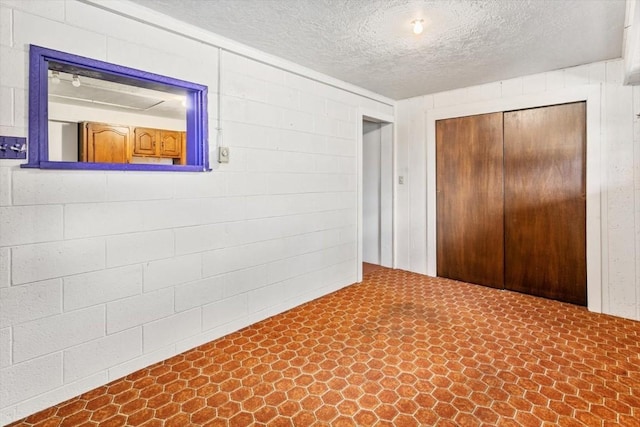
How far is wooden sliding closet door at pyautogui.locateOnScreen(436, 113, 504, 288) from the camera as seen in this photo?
384 cm

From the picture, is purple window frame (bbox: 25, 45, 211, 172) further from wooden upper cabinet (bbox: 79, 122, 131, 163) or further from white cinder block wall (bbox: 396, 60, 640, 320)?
white cinder block wall (bbox: 396, 60, 640, 320)

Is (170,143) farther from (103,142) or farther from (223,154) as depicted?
(223,154)

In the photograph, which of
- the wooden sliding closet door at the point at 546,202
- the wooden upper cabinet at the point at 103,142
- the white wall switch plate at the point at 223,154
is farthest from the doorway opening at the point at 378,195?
the wooden upper cabinet at the point at 103,142

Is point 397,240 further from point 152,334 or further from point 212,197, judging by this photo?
point 152,334

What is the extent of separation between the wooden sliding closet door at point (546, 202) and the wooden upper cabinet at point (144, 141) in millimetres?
5049

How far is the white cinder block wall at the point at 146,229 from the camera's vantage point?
1.78 metres

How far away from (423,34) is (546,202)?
2.26 m

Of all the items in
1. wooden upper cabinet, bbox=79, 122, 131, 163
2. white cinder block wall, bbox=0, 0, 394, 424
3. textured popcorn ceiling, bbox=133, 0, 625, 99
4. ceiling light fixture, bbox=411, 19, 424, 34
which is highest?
textured popcorn ceiling, bbox=133, 0, 625, 99

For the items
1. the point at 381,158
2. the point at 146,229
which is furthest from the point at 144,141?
the point at 381,158

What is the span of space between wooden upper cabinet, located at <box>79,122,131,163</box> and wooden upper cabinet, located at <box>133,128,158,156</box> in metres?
0.10

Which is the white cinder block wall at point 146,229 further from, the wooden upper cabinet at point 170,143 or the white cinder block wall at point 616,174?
the wooden upper cabinet at point 170,143

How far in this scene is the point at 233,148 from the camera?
2.75m

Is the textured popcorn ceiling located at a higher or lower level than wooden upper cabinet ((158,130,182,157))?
higher

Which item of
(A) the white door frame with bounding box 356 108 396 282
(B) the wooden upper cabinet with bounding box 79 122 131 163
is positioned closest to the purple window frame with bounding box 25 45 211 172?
(A) the white door frame with bounding box 356 108 396 282
